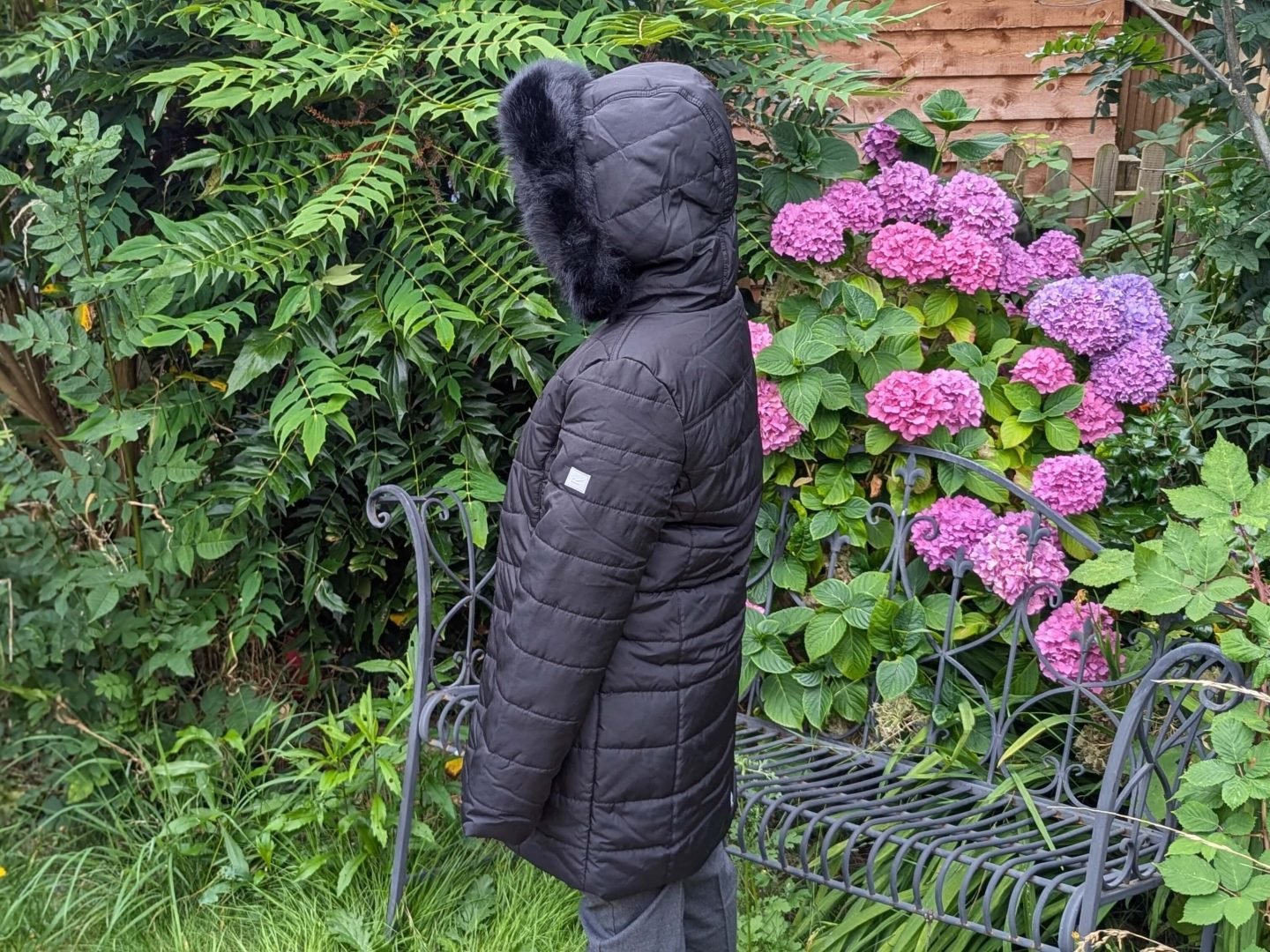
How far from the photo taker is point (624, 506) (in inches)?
64.4

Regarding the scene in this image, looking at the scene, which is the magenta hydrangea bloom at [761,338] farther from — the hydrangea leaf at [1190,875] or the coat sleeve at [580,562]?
the hydrangea leaf at [1190,875]

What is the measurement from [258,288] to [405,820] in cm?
125

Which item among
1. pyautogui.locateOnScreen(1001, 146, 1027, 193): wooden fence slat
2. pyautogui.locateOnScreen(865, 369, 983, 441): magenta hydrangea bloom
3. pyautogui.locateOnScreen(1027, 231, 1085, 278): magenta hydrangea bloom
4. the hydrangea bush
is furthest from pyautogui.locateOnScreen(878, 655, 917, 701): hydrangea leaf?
pyautogui.locateOnScreen(1001, 146, 1027, 193): wooden fence slat

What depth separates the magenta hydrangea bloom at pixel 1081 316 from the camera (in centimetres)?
283

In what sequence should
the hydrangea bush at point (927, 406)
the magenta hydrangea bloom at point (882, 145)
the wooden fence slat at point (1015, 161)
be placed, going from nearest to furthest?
the hydrangea bush at point (927, 406) < the magenta hydrangea bloom at point (882, 145) < the wooden fence slat at point (1015, 161)

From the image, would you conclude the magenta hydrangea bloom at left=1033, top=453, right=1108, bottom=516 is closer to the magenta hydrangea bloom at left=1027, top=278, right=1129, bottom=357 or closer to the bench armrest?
the magenta hydrangea bloom at left=1027, top=278, right=1129, bottom=357

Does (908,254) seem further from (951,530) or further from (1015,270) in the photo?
(951,530)

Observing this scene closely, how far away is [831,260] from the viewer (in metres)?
3.04

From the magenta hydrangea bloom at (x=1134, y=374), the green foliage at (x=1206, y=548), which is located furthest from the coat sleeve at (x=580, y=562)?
the magenta hydrangea bloom at (x=1134, y=374)

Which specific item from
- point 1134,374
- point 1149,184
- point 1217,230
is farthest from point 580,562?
point 1149,184

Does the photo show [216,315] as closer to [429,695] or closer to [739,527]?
[429,695]

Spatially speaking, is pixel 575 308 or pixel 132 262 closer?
pixel 575 308

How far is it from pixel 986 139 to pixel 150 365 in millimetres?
2428

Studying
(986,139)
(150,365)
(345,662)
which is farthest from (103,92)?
(986,139)
